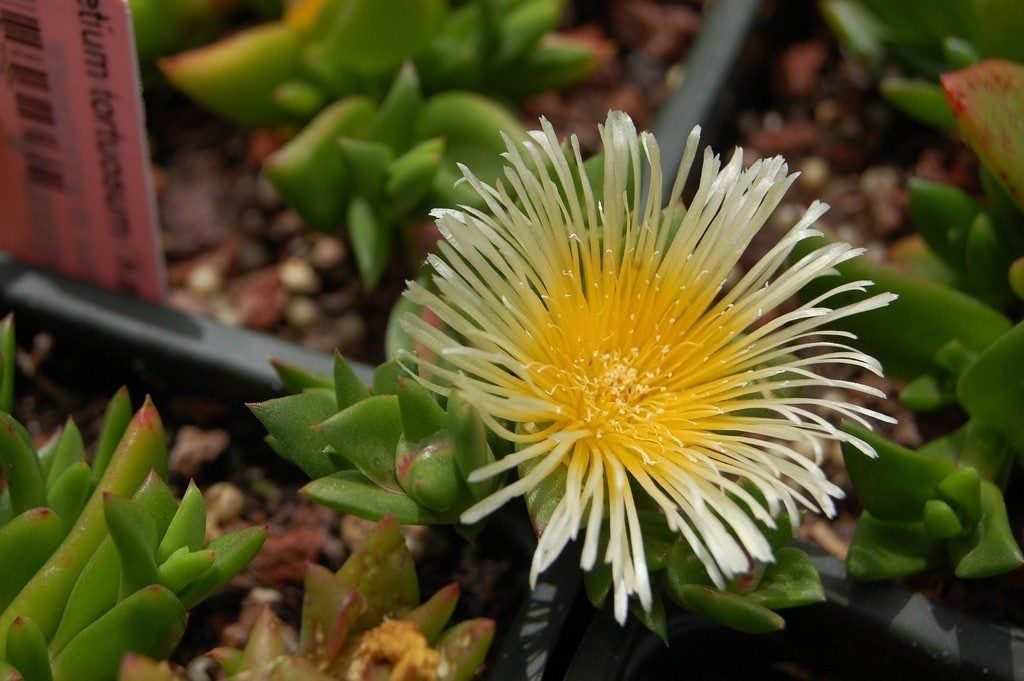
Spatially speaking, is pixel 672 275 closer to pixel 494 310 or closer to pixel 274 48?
pixel 494 310

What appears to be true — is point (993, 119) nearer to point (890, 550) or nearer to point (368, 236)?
point (890, 550)

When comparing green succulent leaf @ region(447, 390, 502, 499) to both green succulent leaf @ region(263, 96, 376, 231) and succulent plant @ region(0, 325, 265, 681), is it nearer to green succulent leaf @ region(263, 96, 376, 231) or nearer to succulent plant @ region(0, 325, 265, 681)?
succulent plant @ region(0, 325, 265, 681)

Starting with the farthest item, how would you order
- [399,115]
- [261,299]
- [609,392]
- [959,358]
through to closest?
[261,299] → [399,115] → [959,358] → [609,392]

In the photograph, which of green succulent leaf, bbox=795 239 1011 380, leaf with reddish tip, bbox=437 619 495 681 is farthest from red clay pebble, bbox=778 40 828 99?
leaf with reddish tip, bbox=437 619 495 681

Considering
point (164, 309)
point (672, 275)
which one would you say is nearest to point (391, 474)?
point (672, 275)

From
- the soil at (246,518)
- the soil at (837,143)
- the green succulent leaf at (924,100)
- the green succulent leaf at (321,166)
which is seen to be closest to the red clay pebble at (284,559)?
the soil at (246,518)

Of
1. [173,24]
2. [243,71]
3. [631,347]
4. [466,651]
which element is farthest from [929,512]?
[173,24]
